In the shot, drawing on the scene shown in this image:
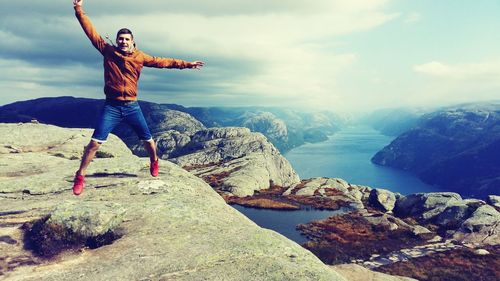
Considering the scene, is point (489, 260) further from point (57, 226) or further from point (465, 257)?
point (57, 226)

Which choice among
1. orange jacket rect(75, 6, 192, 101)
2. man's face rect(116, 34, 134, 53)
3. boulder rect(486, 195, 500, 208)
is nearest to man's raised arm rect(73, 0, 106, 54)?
orange jacket rect(75, 6, 192, 101)

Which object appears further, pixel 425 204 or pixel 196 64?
pixel 425 204

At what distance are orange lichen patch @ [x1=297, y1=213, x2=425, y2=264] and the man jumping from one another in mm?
23936

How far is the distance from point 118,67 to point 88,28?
1.40 meters

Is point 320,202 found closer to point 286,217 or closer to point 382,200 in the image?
point 382,200

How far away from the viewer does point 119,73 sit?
35.8ft

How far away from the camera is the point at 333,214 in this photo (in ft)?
166

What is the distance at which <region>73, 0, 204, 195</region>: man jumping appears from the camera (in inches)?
420

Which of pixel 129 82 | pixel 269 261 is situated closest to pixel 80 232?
pixel 129 82

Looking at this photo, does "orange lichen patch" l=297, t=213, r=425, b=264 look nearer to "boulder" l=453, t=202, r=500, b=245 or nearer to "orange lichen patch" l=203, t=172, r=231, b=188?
"boulder" l=453, t=202, r=500, b=245

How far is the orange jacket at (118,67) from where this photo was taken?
35.1 feet

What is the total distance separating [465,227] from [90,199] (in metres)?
41.0

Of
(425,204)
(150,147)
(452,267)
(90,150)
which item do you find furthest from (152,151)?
(425,204)

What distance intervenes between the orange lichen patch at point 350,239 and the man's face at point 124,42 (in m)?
25.3
